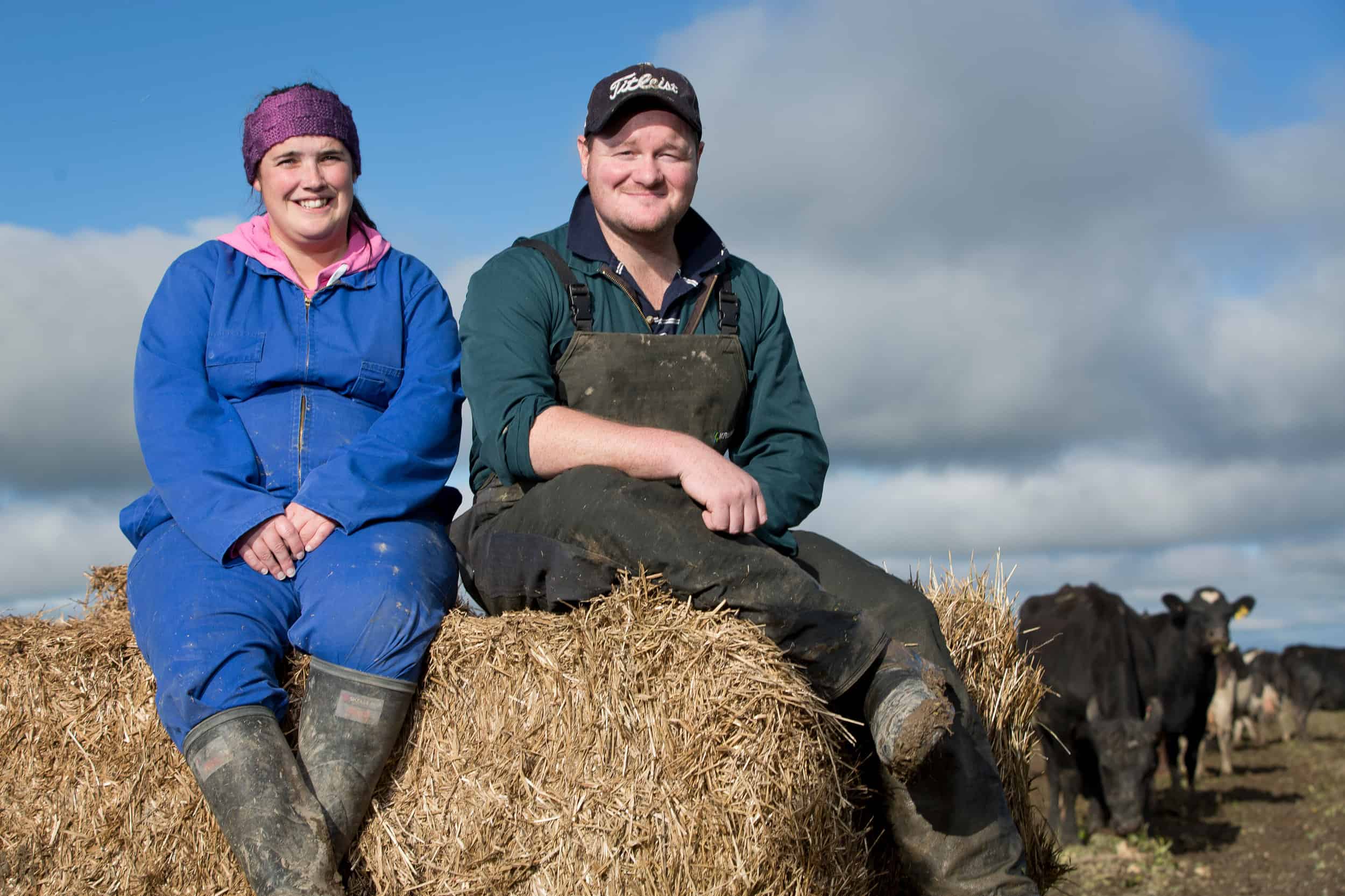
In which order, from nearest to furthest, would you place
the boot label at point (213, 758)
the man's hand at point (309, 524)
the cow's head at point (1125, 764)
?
the boot label at point (213, 758), the man's hand at point (309, 524), the cow's head at point (1125, 764)

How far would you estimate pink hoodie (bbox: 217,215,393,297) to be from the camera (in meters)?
4.25

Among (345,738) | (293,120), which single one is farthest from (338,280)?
(345,738)

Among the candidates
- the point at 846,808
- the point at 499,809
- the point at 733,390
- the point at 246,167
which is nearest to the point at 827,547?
the point at 733,390

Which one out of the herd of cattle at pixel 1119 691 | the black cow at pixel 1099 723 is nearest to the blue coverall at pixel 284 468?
the herd of cattle at pixel 1119 691

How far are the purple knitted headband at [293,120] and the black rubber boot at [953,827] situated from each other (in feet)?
9.40

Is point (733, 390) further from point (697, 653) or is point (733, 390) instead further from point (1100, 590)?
point (1100, 590)

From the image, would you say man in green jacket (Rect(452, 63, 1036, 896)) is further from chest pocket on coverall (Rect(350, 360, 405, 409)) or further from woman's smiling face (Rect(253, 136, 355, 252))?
woman's smiling face (Rect(253, 136, 355, 252))

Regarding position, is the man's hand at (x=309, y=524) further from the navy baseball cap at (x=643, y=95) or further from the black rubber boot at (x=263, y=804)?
the navy baseball cap at (x=643, y=95)

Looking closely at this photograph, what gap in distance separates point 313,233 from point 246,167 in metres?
0.43

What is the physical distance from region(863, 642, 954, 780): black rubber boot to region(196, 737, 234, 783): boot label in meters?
1.74

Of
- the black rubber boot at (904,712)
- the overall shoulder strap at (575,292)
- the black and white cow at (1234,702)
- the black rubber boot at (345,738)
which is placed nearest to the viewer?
the black rubber boot at (904,712)

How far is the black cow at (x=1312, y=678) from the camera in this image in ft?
110

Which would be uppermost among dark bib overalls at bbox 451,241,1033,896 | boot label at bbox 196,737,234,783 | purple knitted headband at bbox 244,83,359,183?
purple knitted headband at bbox 244,83,359,183

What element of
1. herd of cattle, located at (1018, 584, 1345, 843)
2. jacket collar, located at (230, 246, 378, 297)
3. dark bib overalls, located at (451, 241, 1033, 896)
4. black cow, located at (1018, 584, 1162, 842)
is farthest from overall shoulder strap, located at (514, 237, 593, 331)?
black cow, located at (1018, 584, 1162, 842)
